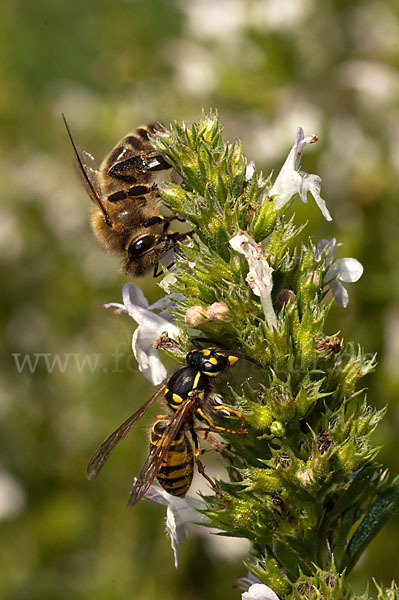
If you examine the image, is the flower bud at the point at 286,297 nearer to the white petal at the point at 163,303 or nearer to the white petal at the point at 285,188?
the white petal at the point at 285,188

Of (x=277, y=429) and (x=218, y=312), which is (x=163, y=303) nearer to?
(x=218, y=312)

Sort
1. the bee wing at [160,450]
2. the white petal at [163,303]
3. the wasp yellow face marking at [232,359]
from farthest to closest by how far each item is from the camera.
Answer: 1. the white petal at [163,303]
2. the bee wing at [160,450]
3. the wasp yellow face marking at [232,359]

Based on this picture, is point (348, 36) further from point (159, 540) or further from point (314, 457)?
point (314, 457)

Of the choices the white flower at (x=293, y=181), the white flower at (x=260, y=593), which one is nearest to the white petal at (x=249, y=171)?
the white flower at (x=293, y=181)

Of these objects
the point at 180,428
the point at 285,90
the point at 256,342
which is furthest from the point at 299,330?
the point at 285,90

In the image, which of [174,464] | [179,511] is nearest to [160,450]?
[174,464]

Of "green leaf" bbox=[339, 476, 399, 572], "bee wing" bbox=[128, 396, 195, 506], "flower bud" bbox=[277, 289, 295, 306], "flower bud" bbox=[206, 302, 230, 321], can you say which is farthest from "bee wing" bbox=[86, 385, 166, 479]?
"green leaf" bbox=[339, 476, 399, 572]
